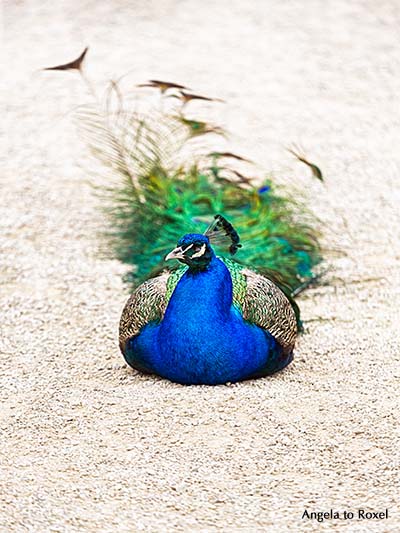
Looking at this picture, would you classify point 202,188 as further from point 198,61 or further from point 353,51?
point 353,51

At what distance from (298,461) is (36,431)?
1027 mm

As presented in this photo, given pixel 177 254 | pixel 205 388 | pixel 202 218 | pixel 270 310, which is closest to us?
pixel 177 254

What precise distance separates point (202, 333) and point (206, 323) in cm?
4

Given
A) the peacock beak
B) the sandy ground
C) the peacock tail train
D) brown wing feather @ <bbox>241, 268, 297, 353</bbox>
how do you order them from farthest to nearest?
the peacock tail train
brown wing feather @ <bbox>241, 268, 297, 353</bbox>
the peacock beak
the sandy ground

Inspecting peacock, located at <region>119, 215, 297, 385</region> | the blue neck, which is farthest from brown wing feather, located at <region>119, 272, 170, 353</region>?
the blue neck

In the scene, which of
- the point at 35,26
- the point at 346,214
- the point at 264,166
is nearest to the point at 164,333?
the point at 346,214

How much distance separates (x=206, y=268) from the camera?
4.18 m

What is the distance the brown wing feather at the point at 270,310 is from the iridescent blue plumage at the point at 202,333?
41mm

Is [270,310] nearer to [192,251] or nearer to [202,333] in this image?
[202,333]

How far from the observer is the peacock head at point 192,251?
4094 millimetres

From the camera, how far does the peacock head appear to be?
13.4 ft

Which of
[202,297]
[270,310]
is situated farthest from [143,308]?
[270,310]

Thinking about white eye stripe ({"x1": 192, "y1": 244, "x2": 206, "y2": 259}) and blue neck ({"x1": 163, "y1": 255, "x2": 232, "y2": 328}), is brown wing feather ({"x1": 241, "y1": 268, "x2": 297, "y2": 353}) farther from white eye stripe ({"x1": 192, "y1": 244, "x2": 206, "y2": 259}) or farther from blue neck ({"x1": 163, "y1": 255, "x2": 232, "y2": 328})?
white eye stripe ({"x1": 192, "y1": 244, "x2": 206, "y2": 259})

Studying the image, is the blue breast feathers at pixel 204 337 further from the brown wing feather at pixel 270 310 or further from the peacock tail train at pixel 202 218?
the peacock tail train at pixel 202 218
